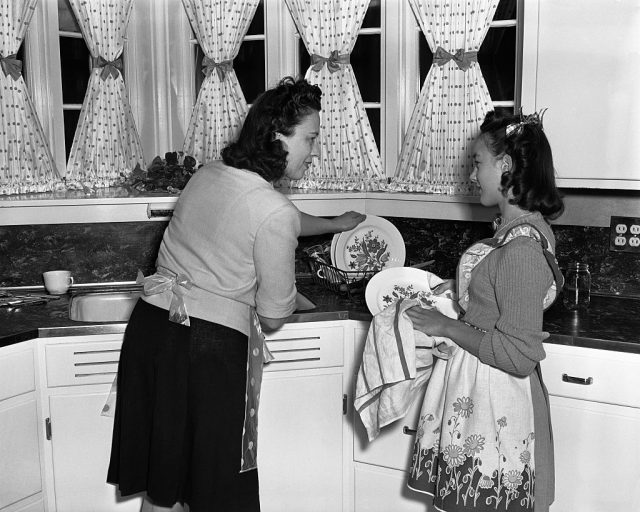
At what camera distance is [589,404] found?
2.55 meters

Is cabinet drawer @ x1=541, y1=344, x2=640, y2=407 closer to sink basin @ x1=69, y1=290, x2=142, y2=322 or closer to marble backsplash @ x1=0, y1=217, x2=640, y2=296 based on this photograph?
marble backsplash @ x1=0, y1=217, x2=640, y2=296

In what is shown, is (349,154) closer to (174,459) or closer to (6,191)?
(6,191)

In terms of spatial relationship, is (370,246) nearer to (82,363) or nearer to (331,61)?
(331,61)

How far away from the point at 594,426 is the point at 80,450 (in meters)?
1.60

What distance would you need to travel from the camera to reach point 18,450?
267cm

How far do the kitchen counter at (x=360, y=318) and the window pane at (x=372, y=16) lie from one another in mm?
1148

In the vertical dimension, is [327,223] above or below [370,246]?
above

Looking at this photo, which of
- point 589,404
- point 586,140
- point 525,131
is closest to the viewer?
point 525,131

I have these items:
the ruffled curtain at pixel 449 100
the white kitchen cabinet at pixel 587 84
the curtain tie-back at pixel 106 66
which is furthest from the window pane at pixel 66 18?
the white kitchen cabinet at pixel 587 84

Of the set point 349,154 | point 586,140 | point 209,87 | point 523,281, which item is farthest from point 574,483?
point 209,87

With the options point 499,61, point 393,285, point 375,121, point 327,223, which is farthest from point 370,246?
point 499,61

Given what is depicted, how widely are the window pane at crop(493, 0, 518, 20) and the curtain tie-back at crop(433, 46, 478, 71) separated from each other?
0.19m

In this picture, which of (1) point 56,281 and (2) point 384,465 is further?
(1) point 56,281

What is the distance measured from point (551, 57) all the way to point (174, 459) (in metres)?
1.69
